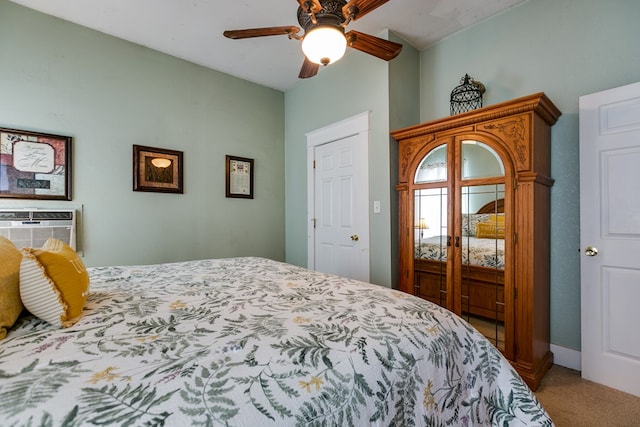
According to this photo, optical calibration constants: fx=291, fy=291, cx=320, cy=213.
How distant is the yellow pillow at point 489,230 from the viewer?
2044mm

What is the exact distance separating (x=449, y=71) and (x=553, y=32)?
77 cm

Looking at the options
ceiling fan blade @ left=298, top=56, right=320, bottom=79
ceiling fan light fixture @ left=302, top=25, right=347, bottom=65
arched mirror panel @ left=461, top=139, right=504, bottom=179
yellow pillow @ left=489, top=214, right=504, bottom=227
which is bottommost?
yellow pillow @ left=489, top=214, right=504, bottom=227

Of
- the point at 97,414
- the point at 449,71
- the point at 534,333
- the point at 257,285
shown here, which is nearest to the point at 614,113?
the point at 449,71

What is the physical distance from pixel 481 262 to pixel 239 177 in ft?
8.70

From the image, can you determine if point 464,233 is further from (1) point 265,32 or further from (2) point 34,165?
(2) point 34,165

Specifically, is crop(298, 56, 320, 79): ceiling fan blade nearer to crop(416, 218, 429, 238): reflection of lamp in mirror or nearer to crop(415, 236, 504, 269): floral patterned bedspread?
crop(416, 218, 429, 238): reflection of lamp in mirror

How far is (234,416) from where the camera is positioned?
0.56 metres

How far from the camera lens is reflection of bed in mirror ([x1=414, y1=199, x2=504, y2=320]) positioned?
2.05 meters

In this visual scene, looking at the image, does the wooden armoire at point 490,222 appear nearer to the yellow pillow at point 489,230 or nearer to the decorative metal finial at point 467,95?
the yellow pillow at point 489,230

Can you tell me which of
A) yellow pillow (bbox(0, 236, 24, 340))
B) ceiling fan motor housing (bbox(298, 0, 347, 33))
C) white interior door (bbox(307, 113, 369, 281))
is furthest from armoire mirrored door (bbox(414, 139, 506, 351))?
yellow pillow (bbox(0, 236, 24, 340))

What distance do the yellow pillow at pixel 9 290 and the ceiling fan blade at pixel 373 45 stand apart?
184cm

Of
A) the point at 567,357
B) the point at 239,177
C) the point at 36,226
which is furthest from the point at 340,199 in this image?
the point at 36,226

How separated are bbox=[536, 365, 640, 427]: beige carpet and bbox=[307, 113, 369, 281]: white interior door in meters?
1.50

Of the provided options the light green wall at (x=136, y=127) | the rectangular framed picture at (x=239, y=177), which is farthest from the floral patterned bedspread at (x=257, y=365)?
the rectangular framed picture at (x=239, y=177)
